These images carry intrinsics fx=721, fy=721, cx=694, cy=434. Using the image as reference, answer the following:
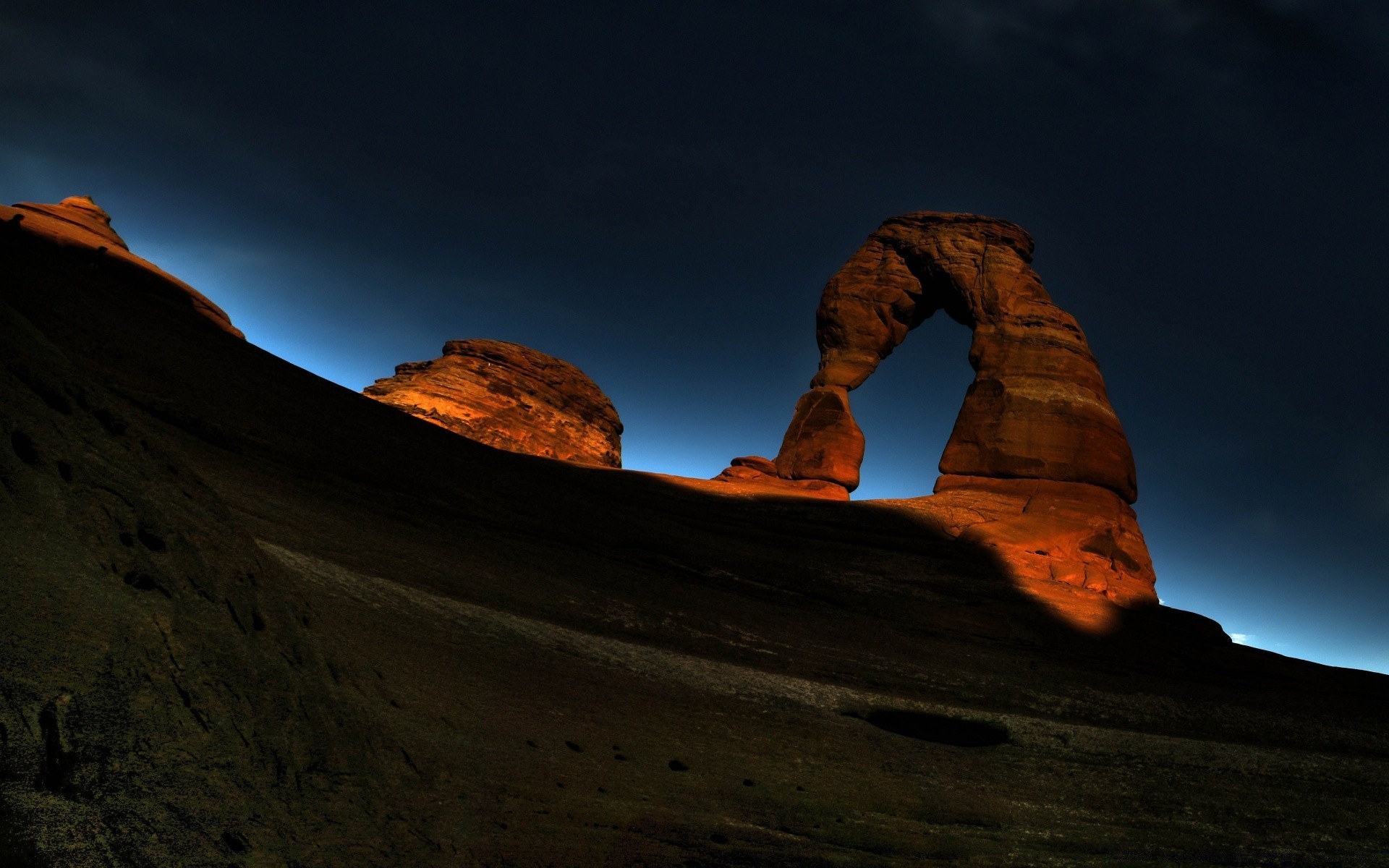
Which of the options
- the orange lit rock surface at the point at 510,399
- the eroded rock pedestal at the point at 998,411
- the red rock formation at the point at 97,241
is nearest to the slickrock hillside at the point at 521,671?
the eroded rock pedestal at the point at 998,411

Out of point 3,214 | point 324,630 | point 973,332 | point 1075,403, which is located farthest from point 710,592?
point 3,214

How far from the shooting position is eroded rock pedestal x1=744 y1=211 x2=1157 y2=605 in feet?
65.2

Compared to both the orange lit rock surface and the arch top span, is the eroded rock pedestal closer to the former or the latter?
the arch top span

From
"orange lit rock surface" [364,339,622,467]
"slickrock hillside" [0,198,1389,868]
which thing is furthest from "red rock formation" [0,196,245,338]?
"orange lit rock surface" [364,339,622,467]

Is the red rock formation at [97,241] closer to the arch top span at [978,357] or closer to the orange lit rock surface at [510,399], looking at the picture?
the orange lit rock surface at [510,399]

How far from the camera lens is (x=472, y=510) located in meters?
12.9

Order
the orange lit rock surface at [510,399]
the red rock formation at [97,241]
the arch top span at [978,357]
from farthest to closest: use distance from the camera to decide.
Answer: the orange lit rock surface at [510,399]
the arch top span at [978,357]
the red rock formation at [97,241]

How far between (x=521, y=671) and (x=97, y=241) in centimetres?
3146

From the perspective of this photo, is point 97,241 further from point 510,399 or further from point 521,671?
point 521,671

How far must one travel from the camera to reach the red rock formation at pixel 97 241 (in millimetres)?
19469

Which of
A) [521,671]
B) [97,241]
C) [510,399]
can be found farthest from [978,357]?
[97,241]

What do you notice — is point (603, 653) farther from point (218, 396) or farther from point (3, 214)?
point (3, 214)

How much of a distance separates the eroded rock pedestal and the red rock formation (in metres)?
19.0

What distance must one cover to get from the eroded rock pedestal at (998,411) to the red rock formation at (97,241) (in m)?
19.0
